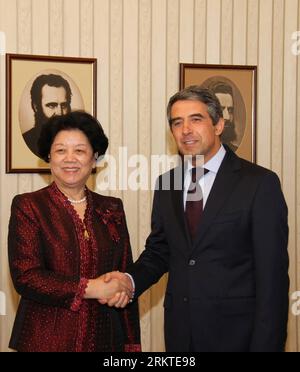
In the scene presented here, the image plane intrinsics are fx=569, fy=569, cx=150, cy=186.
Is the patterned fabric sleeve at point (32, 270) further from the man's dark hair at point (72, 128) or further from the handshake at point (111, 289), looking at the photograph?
the man's dark hair at point (72, 128)

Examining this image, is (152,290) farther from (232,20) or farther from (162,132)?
(232,20)

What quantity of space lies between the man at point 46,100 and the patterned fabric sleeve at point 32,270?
1.02 meters

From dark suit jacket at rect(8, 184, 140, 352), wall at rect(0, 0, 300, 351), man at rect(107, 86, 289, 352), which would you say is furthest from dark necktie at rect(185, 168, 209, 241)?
wall at rect(0, 0, 300, 351)

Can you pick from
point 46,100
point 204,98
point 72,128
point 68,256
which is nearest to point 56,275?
point 68,256

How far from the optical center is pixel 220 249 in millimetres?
2326

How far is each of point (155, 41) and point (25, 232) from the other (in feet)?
5.57

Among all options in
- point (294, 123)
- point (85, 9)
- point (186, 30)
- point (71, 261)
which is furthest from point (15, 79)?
point (294, 123)

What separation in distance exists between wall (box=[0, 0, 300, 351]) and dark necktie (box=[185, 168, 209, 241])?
1.05 m

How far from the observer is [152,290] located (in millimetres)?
3598

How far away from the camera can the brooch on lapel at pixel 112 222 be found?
2.54m

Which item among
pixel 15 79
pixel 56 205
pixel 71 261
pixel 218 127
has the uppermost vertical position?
pixel 15 79

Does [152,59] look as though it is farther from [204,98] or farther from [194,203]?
[194,203]

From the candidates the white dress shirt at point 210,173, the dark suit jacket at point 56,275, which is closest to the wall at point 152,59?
the dark suit jacket at point 56,275

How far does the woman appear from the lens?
2338 millimetres
